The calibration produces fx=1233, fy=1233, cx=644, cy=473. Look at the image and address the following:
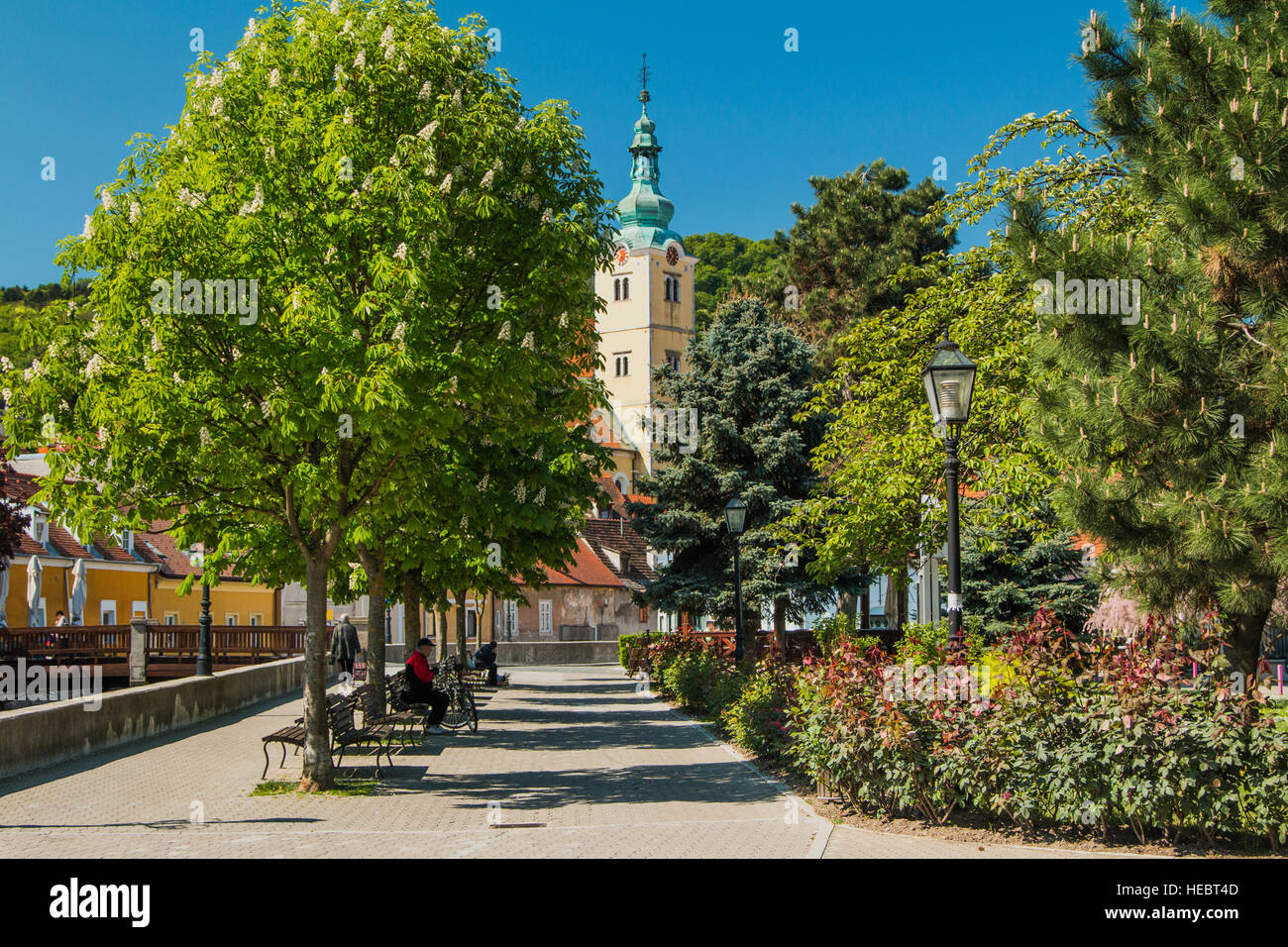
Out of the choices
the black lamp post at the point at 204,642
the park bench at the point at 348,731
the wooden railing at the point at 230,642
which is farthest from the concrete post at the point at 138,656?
the park bench at the point at 348,731

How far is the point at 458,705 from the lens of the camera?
2434 centimetres

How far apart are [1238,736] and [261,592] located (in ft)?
168

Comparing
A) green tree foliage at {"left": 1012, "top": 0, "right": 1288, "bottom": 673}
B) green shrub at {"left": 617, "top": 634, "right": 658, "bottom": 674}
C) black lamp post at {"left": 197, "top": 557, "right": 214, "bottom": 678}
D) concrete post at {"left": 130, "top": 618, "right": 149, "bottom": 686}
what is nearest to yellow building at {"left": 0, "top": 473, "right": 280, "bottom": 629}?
concrete post at {"left": 130, "top": 618, "right": 149, "bottom": 686}

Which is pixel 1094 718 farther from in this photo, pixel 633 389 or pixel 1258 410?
pixel 633 389

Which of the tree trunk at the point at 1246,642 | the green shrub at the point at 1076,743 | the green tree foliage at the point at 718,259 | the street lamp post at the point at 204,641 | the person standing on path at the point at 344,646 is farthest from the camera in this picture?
the green tree foliage at the point at 718,259

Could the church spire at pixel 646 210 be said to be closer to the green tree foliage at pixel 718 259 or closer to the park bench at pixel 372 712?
the green tree foliage at pixel 718 259

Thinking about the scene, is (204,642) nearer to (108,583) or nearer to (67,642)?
(67,642)

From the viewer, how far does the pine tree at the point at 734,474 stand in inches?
1395

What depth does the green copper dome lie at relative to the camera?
9550 cm

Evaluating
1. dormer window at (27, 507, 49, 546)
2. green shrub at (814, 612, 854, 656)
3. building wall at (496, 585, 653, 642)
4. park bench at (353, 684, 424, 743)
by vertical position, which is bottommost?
building wall at (496, 585, 653, 642)

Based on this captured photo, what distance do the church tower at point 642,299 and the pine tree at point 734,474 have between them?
5627cm

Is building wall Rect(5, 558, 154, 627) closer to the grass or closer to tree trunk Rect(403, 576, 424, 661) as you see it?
tree trunk Rect(403, 576, 424, 661)

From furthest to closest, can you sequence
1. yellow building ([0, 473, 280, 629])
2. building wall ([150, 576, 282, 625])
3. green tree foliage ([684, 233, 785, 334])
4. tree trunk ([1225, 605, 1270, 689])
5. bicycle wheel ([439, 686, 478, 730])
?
green tree foliage ([684, 233, 785, 334]) → building wall ([150, 576, 282, 625]) → yellow building ([0, 473, 280, 629]) → bicycle wheel ([439, 686, 478, 730]) → tree trunk ([1225, 605, 1270, 689])

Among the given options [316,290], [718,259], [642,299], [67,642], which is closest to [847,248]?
[67,642]
